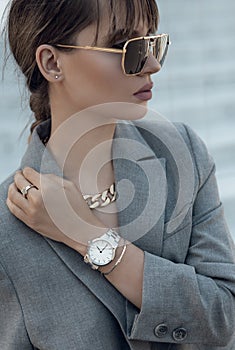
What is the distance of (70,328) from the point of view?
1.50 meters

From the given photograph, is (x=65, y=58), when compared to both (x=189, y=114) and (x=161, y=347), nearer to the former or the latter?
(x=161, y=347)

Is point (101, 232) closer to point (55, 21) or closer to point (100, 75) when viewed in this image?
point (100, 75)

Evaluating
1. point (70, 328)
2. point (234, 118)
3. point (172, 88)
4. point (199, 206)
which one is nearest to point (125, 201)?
point (199, 206)

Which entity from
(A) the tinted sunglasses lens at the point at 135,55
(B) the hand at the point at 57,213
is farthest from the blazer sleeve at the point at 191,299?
(A) the tinted sunglasses lens at the point at 135,55

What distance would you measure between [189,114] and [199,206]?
161 cm

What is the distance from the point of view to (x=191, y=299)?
1.48 m

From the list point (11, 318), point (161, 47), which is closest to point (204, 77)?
point (161, 47)

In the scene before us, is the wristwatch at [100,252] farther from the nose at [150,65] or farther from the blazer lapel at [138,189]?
the nose at [150,65]

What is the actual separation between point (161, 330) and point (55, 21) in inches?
24.5

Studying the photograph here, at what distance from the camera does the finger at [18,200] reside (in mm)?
1488

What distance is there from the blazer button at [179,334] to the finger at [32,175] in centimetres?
38

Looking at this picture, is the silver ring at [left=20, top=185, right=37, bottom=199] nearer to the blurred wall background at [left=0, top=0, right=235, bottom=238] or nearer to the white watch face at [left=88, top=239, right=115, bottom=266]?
the white watch face at [left=88, top=239, right=115, bottom=266]

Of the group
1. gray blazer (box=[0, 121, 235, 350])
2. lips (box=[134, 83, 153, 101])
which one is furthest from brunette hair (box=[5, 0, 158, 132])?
gray blazer (box=[0, 121, 235, 350])

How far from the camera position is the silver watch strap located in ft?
4.86
